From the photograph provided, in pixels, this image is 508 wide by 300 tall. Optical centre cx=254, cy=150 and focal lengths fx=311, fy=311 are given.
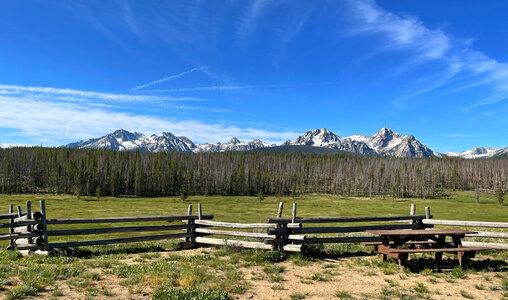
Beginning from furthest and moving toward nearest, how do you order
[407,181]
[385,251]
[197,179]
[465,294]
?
[407,181] < [197,179] < [385,251] < [465,294]

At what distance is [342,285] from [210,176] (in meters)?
144

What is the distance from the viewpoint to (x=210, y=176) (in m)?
151

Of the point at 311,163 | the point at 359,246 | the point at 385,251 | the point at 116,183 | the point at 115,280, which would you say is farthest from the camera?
the point at 311,163

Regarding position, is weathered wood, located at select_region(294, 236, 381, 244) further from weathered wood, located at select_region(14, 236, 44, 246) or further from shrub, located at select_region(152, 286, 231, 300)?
weathered wood, located at select_region(14, 236, 44, 246)

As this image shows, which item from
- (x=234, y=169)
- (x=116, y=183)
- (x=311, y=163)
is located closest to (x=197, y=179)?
(x=234, y=169)

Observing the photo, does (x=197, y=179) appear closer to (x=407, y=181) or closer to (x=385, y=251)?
(x=407, y=181)

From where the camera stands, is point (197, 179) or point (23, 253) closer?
point (23, 253)

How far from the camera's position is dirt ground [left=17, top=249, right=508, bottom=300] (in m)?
8.23

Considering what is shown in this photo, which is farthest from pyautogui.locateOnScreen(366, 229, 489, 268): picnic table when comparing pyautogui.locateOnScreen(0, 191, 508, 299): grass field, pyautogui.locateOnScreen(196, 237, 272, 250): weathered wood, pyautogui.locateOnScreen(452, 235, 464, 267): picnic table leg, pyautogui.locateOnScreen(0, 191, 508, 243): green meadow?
pyautogui.locateOnScreen(0, 191, 508, 243): green meadow

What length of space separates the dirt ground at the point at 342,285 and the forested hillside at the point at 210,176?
99.2 metres

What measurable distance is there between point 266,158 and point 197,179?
199ft

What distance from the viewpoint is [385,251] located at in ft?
37.8

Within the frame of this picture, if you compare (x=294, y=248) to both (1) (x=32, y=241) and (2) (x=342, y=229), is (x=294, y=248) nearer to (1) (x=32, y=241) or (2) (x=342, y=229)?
(2) (x=342, y=229)

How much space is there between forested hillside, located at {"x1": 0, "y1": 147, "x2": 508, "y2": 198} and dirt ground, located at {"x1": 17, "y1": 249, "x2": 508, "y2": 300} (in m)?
99.2
